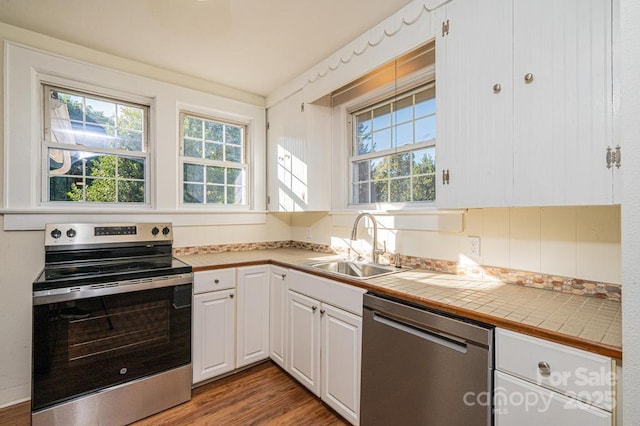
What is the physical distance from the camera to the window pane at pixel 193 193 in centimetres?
269

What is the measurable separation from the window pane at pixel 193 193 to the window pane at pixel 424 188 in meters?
1.93

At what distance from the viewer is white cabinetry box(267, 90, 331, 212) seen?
8.31 feet

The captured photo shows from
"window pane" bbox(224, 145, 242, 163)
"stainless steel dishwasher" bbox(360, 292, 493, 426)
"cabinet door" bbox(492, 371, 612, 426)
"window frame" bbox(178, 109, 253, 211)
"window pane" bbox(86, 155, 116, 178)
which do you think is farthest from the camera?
"window pane" bbox(224, 145, 242, 163)

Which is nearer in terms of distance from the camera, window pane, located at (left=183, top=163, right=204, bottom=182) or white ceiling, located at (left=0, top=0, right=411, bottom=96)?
white ceiling, located at (left=0, top=0, right=411, bottom=96)

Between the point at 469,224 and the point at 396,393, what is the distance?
39.7 inches

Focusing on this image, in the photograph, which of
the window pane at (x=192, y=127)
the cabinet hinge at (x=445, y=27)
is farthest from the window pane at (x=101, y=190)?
the cabinet hinge at (x=445, y=27)

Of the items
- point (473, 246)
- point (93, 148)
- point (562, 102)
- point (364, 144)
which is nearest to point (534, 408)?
point (473, 246)

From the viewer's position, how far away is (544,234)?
4.71ft

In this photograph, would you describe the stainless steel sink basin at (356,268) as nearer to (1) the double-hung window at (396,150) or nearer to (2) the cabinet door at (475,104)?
(1) the double-hung window at (396,150)

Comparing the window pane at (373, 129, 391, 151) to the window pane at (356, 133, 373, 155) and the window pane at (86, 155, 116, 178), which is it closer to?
the window pane at (356, 133, 373, 155)

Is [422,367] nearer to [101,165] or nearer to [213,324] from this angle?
[213,324]

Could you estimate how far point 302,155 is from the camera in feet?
8.52

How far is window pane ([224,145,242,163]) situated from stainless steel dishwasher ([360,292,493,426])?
208 centimetres

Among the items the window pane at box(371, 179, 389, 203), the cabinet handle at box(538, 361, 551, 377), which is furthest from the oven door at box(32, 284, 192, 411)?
Answer: the cabinet handle at box(538, 361, 551, 377)
